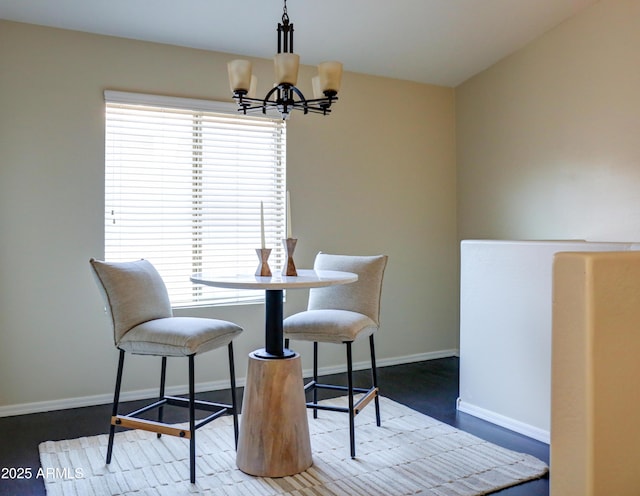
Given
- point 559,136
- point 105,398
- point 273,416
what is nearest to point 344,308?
point 273,416

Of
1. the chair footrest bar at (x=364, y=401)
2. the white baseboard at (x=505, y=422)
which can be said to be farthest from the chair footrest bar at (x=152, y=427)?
the white baseboard at (x=505, y=422)

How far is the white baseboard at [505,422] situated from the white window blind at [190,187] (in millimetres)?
1578

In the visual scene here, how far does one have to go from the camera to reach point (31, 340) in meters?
3.14

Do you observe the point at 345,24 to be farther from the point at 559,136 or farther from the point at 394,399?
the point at 394,399

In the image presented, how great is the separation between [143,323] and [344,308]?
108 cm

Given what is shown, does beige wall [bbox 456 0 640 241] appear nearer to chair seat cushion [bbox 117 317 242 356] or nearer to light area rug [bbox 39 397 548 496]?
light area rug [bbox 39 397 548 496]

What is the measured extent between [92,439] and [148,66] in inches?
89.4

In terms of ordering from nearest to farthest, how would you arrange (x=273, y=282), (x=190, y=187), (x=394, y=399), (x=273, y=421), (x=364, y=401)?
(x=273, y=282), (x=273, y=421), (x=364, y=401), (x=394, y=399), (x=190, y=187)

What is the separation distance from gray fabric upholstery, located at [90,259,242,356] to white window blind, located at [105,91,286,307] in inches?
35.0

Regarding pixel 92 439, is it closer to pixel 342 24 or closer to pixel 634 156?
pixel 342 24

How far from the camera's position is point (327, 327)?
2611mm

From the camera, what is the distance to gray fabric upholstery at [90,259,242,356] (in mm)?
2350

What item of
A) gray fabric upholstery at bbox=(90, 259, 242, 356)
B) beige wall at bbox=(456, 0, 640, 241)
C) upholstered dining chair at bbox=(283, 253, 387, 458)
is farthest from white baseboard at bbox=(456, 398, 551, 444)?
gray fabric upholstery at bbox=(90, 259, 242, 356)

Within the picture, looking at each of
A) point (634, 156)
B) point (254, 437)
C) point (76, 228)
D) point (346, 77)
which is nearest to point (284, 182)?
point (346, 77)
